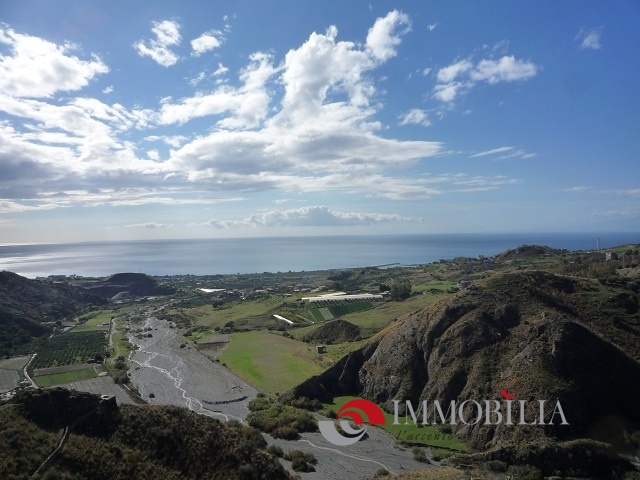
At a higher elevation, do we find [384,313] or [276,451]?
[384,313]

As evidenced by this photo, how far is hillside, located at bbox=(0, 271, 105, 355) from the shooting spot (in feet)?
212

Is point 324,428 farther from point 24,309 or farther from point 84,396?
point 24,309

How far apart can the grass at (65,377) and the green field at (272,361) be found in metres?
14.3

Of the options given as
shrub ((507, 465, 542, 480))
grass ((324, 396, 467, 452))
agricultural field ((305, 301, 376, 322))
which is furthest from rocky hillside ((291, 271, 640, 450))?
agricultural field ((305, 301, 376, 322))

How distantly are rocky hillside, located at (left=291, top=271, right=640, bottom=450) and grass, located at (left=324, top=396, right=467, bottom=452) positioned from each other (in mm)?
992

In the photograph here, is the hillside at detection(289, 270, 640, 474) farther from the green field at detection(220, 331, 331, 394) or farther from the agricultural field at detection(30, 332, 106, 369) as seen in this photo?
the agricultural field at detection(30, 332, 106, 369)

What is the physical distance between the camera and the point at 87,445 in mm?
18625

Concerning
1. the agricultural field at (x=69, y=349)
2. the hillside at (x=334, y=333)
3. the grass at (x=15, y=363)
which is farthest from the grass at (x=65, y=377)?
the hillside at (x=334, y=333)

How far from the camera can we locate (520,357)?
28.0 metres

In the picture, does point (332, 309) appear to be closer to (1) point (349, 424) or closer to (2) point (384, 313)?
(2) point (384, 313)

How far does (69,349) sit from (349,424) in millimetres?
47346

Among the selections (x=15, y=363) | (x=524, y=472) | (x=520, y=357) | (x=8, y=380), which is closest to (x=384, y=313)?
(x=520, y=357)

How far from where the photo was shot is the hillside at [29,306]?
2547 inches

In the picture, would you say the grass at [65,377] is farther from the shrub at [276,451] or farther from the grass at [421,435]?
the grass at [421,435]
